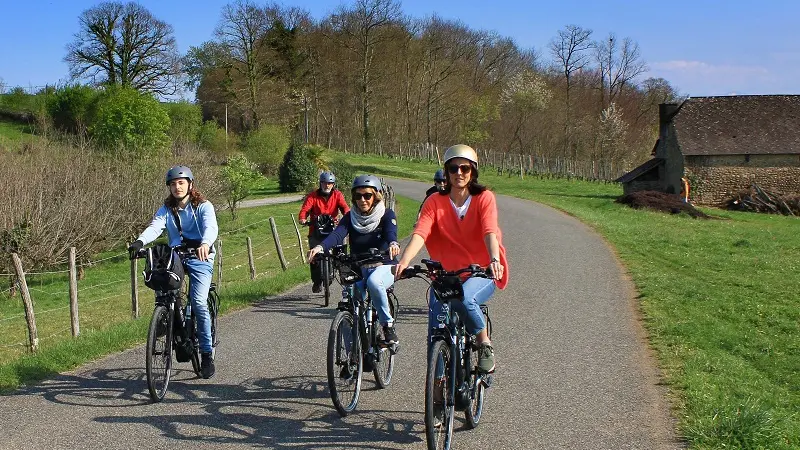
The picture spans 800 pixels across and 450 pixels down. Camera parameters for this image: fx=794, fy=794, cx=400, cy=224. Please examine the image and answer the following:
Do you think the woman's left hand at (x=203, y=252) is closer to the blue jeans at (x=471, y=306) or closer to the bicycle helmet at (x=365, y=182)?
the bicycle helmet at (x=365, y=182)

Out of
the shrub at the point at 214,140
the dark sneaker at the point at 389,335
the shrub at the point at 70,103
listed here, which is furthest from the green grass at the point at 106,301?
the shrub at the point at 70,103

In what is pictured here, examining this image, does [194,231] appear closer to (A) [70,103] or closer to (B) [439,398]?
(B) [439,398]

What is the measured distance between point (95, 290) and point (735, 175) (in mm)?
44979

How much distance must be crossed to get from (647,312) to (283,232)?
829 inches

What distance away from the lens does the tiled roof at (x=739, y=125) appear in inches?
2126

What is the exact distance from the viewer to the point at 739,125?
56.4 metres

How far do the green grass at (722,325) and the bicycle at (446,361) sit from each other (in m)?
1.66

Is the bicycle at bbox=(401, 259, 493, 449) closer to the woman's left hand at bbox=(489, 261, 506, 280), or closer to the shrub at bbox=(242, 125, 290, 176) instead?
the woman's left hand at bbox=(489, 261, 506, 280)

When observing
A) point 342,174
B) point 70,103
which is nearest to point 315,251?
point 342,174

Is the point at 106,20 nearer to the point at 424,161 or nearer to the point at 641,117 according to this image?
the point at 424,161

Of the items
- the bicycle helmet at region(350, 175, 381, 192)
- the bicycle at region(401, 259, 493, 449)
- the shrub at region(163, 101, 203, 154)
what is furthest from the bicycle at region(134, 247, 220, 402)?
the shrub at region(163, 101, 203, 154)

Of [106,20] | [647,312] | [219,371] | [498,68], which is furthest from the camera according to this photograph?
[498,68]

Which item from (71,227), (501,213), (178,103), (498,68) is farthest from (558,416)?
(498,68)

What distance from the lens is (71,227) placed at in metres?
23.2
